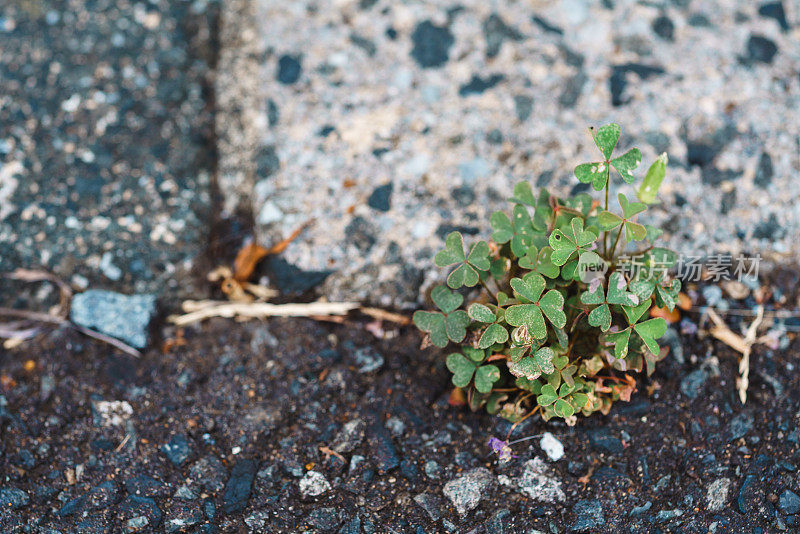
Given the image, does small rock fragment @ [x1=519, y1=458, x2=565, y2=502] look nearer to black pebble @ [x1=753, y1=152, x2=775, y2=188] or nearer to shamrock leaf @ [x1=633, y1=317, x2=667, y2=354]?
shamrock leaf @ [x1=633, y1=317, x2=667, y2=354]

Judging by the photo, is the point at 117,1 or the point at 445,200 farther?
the point at 117,1

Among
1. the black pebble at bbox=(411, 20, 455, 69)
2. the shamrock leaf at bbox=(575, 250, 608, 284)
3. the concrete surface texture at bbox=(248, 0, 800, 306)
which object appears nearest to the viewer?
the shamrock leaf at bbox=(575, 250, 608, 284)

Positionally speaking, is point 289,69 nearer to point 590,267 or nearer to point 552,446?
point 590,267

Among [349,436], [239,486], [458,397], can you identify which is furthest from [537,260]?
[239,486]

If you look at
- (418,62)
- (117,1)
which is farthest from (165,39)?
(418,62)

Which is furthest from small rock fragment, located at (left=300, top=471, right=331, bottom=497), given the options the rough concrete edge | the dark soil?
the rough concrete edge

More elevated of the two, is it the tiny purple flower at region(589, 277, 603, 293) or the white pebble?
the tiny purple flower at region(589, 277, 603, 293)

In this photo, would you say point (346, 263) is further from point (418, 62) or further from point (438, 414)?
point (418, 62)
